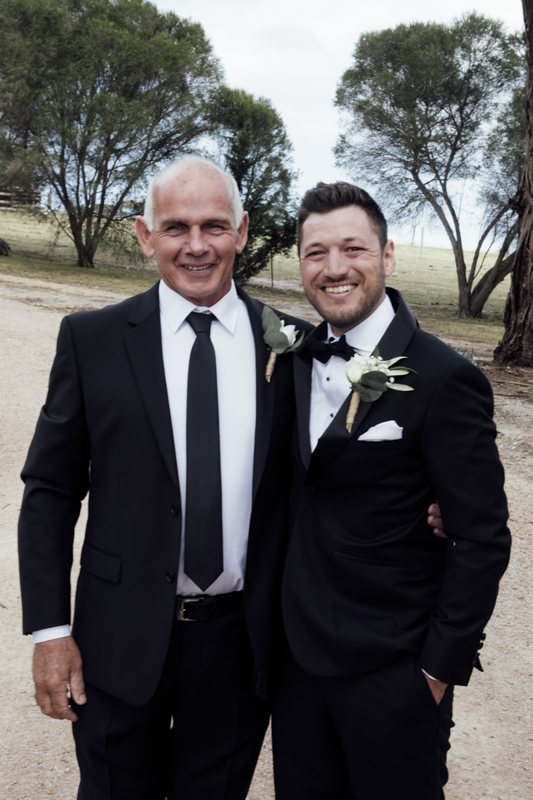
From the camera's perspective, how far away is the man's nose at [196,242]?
89.2 inches

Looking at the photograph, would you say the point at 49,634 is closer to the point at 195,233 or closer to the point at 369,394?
the point at 369,394

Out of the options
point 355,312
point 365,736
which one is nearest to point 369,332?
point 355,312

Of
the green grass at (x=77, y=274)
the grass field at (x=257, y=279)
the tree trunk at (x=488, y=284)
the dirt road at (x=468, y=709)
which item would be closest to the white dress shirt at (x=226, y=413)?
the dirt road at (x=468, y=709)

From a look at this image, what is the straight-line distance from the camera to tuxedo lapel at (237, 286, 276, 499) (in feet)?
7.17

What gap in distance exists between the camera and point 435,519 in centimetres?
209

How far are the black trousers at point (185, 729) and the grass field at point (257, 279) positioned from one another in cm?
1401

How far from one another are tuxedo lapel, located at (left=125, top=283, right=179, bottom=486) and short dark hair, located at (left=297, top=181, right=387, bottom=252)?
2.03 feet

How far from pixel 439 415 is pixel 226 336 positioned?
0.77 meters

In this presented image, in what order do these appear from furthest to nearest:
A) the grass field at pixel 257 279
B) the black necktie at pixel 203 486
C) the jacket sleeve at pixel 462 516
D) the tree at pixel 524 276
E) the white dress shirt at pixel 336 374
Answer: the grass field at pixel 257 279 < the tree at pixel 524 276 < the white dress shirt at pixel 336 374 < the black necktie at pixel 203 486 < the jacket sleeve at pixel 462 516

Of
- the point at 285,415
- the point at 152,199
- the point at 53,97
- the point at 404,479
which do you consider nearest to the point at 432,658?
the point at 404,479

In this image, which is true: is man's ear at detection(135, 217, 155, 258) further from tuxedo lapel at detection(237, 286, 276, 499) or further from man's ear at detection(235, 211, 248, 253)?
tuxedo lapel at detection(237, 286, 276, 499)

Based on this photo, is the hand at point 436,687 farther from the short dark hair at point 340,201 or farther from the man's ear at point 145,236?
the man's ear at point 145,236

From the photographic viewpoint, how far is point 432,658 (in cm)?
200

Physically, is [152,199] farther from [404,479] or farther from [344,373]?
[404,479]
